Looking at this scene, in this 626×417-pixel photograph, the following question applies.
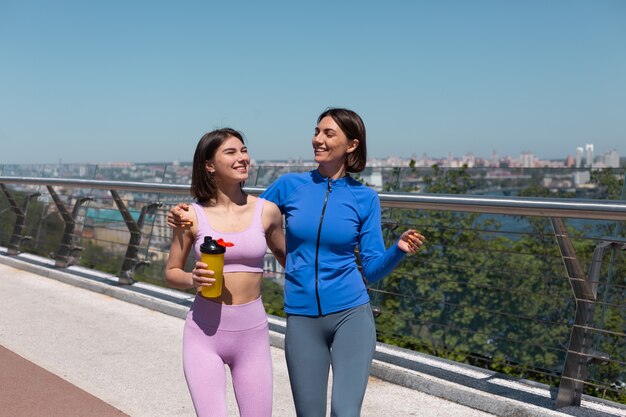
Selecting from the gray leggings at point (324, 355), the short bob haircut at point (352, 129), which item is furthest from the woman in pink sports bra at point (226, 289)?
the short bob haircut at point (352, 129)

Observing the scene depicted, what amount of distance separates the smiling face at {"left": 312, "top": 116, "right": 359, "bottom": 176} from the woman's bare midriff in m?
0.59

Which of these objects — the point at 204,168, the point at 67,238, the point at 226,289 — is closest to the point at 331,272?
the point at 226,289

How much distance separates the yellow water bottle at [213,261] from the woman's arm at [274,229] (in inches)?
15.7

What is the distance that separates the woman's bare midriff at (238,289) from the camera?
3.16 metres

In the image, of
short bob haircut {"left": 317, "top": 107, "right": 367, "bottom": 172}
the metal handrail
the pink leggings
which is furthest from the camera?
the metal handrail

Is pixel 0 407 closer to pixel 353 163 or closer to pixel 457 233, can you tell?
pixel 353 163

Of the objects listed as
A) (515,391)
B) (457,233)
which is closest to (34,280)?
(457,233)

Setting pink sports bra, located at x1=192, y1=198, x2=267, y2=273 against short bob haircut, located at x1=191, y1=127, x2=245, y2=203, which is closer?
pink sports bra, located at x1=192, y1=198, x2=267, y2=273

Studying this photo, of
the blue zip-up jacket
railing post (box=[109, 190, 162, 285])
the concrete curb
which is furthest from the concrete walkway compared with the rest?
the blue zip-up jacket

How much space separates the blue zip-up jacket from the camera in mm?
3291

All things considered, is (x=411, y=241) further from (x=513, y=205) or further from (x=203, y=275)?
(x=513, y=205)

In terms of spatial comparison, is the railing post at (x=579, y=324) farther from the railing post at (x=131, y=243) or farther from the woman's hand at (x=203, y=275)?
the railing post at (x=131, y=243)

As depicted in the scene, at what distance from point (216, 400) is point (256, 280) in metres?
0.49

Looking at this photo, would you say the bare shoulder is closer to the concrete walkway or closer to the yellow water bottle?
the yellow water bottle
